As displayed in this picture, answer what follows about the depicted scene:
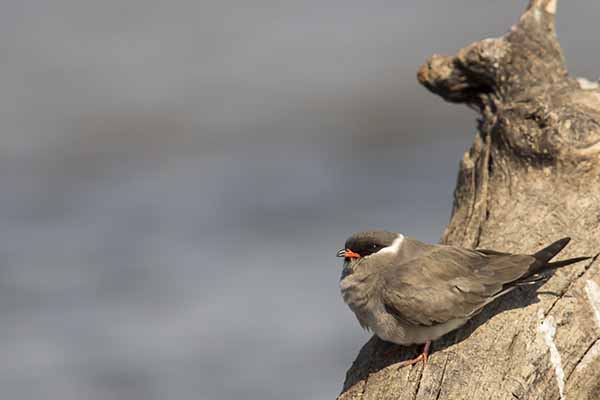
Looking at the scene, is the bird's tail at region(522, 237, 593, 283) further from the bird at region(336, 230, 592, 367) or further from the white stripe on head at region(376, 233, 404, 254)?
the white stripe on head at region(376, 233, 404, 254)

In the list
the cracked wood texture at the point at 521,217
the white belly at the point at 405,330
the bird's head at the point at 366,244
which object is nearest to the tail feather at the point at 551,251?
the cracked wood texture at the point at 521,217

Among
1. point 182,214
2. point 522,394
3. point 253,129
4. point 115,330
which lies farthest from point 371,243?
point 253,129

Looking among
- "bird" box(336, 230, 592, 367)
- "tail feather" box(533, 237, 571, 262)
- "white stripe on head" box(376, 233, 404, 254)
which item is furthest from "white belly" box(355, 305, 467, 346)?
"tail feather" box(533, 237, 571, 262)

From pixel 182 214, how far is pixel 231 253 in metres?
1.35

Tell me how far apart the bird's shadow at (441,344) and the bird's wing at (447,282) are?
12cm

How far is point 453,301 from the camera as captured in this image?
5.92 metres

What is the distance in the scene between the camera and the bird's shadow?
19.6 ft

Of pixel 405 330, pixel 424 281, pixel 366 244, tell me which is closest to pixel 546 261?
pixel 424 281

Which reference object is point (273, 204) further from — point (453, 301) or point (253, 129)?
point (453, 301)

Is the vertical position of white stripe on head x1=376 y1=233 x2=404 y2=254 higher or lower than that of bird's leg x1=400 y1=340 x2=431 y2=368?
higher

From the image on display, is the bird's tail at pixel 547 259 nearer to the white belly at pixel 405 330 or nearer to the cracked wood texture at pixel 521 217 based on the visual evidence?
the cracked wood texture at pixel 521 217

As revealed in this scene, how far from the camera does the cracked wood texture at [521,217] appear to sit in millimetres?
5609

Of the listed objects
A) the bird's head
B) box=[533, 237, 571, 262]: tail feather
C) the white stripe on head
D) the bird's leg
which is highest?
the bird's head

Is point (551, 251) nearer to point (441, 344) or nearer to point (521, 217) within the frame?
point (521, 217)
